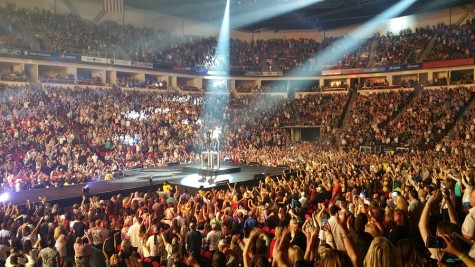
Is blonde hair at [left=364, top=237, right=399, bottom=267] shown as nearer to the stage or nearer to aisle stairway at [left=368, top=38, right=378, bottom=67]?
the stage

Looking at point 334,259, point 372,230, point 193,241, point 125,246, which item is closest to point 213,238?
point 193,241

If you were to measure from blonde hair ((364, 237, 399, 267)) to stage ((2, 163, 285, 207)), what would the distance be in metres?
13.0

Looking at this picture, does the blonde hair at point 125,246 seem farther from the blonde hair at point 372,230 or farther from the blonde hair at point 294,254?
the blonde hair at point 372,230

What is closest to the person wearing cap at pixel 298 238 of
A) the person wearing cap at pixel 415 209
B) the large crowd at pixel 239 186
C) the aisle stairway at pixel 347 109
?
the large crowd at pixel 239 186

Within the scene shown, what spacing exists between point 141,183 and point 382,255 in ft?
50.5

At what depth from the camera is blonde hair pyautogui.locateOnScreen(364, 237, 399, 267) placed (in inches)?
116

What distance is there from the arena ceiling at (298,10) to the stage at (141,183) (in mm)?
20980

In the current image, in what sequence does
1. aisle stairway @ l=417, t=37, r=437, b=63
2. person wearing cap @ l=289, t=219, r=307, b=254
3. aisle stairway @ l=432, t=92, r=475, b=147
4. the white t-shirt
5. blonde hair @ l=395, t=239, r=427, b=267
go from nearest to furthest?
1. blonde hair @ l=395, t=239, r=427, b=267
2. the white t-shirt
3. person wearing cap @ l=289, t=219, r=307, b=254
4. aisle stairway @ l=432, t=92, r=475, b=147
5. aisle stairway @ l=417, t=37, r=437, b=63

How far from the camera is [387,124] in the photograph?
98.3 ft

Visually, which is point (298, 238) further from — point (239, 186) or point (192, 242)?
point (239, 186)

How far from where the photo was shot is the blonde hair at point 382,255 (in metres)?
2.94

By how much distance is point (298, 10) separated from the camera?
126ft

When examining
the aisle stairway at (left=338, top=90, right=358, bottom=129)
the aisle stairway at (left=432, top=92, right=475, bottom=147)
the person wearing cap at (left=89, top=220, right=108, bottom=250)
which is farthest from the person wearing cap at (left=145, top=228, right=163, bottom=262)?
the aisle stairway at (left=338, top=90, right=358, bottom=129)

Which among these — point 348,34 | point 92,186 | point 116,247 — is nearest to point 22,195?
point 92,186
